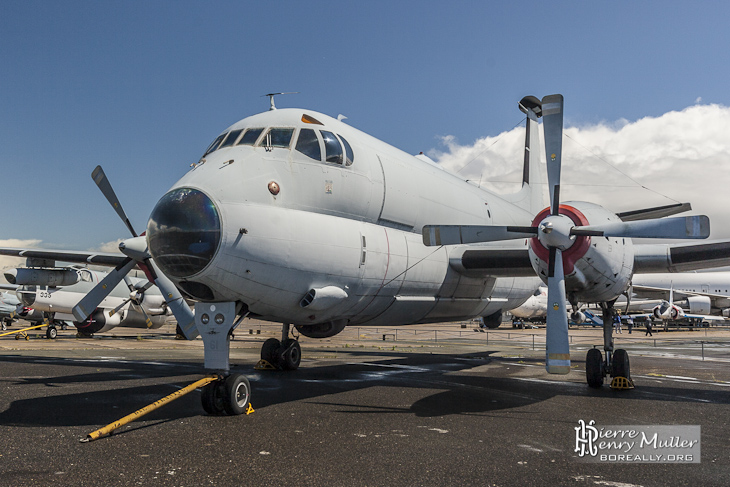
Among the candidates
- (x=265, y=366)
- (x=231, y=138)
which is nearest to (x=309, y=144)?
(x=231, y=138)

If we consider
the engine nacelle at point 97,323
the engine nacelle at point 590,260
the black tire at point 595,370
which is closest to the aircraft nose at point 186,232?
the engine nacelle at point 590,260

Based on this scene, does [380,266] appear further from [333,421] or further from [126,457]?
[126,457]

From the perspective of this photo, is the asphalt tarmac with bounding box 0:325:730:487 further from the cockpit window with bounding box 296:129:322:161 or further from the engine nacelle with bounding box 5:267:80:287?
the engine nacelle with bounding box 5:267:80:287

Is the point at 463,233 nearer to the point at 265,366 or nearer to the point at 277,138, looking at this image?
the point at 277,138

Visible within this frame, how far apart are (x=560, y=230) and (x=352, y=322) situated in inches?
185

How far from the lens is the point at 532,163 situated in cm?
2214

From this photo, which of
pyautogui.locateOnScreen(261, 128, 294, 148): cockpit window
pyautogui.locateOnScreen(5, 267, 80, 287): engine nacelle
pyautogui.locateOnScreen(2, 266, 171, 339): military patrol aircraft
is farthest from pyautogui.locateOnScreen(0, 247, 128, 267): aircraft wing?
pyautogui.locateOnScreen(261, 128, 294, 148): cockpit window

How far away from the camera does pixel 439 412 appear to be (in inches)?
352

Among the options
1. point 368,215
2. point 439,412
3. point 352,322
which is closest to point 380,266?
point 368,215

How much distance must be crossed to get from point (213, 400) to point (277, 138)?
15.0 feet

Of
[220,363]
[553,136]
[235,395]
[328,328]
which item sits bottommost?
[235,395]

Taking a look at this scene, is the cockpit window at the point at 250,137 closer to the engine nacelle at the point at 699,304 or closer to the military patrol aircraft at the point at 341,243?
the military patrol aircraft at the point at 341,243

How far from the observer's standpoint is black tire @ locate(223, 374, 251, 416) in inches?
324

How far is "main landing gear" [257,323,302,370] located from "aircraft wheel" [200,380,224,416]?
22.7 feet
